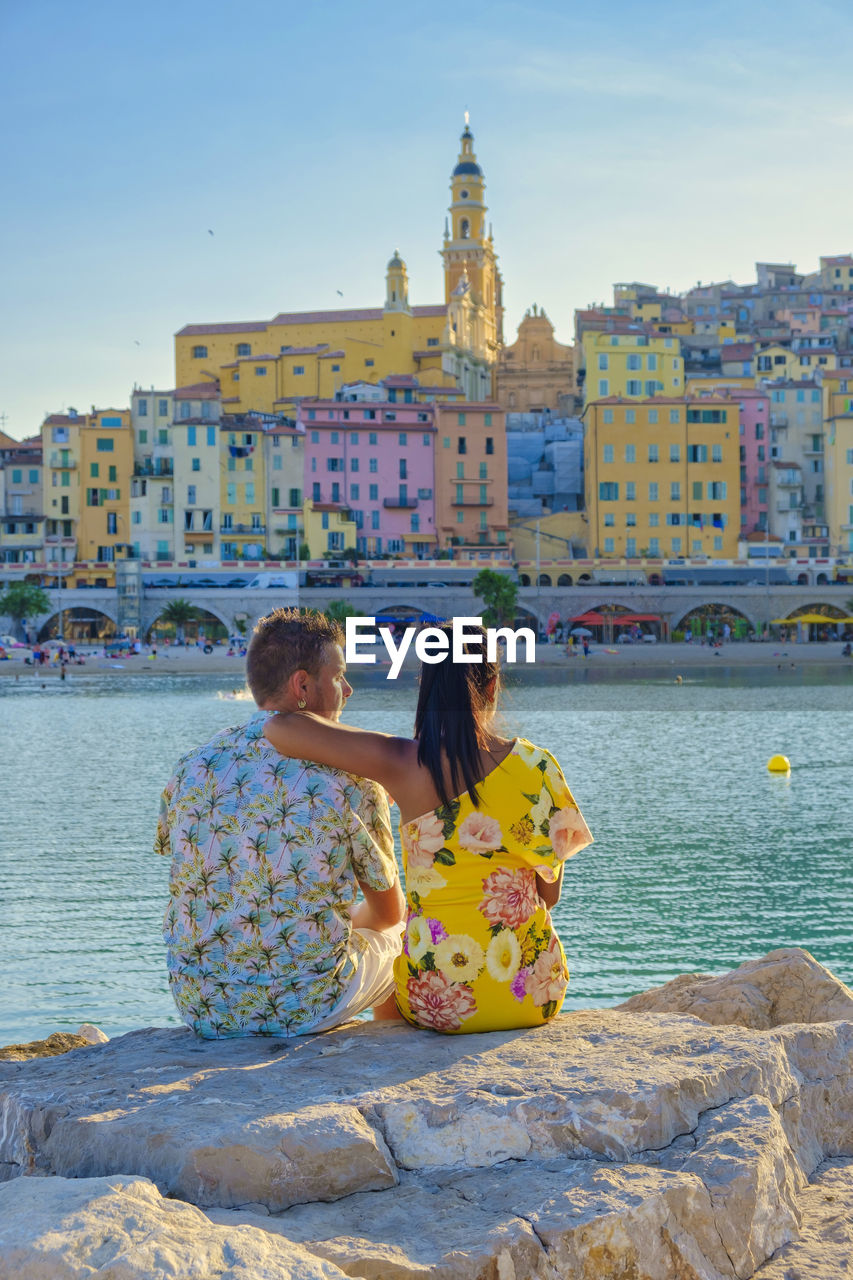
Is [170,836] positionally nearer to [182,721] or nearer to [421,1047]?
[421,1047]

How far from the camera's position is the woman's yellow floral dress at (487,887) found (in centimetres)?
378

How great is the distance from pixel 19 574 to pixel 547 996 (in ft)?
235

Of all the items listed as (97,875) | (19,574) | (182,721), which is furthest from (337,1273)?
(19,574)

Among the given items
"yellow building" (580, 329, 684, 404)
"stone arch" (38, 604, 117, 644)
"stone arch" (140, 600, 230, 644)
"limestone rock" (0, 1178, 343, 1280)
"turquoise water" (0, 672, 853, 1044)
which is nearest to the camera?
"limestone rock" (0, 1178, 343, 1280)

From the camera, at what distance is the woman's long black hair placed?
3682mm

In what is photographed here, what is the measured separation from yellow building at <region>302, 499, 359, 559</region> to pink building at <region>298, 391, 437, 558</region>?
1395 mm

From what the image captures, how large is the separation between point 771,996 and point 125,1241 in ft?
13.0

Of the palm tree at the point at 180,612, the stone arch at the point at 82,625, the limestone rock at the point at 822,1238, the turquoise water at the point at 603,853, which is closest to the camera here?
the limestone rock at the point at 822,1238

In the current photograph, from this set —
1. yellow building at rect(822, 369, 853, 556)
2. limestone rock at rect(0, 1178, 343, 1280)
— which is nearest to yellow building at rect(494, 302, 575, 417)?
yellow building at rect(822, 369, 853, 556)

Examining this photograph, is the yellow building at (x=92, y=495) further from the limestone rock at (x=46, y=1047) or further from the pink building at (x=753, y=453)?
the limestone rock at (x=46, y=1047)

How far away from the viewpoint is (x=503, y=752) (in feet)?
12.3

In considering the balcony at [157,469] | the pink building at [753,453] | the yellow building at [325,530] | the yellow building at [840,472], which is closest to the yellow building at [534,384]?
the pink building at [753,453]

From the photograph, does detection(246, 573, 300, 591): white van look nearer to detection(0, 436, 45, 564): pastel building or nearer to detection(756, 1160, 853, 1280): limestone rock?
detection(0, 436, 45, 564): pastel building

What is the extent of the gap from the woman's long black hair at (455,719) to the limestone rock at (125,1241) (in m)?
1.41
